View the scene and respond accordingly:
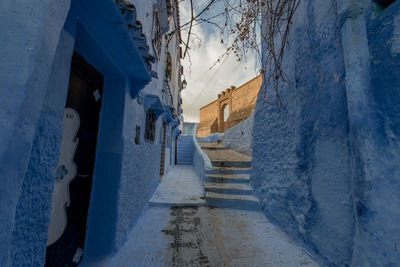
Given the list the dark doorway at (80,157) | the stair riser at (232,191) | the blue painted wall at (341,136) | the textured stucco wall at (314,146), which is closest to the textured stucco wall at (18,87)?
the dark doorway at (80,157)

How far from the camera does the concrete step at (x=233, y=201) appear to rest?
3958mm

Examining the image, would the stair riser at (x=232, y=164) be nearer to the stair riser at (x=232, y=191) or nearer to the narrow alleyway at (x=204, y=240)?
the stair riser at (x=232, y=191)

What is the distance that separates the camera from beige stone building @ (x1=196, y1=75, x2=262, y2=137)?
14195 mm

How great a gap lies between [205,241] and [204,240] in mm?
31

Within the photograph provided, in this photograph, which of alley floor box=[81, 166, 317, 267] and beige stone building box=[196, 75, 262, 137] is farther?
beige stone building box=[196, 75, 262, 137]

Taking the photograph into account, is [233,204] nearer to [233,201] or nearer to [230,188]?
[233,201]

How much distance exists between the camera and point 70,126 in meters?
1.83

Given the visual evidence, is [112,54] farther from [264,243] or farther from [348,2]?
[264,243]

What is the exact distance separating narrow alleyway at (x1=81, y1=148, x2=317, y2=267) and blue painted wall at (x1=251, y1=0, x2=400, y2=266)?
0.38 m

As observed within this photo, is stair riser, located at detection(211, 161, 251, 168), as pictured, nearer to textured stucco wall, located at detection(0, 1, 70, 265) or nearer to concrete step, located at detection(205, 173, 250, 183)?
concrete step, located at detection(205, 173, 250, 183)

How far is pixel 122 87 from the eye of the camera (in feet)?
8.10

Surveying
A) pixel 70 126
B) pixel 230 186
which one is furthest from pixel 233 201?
pixel 70 126

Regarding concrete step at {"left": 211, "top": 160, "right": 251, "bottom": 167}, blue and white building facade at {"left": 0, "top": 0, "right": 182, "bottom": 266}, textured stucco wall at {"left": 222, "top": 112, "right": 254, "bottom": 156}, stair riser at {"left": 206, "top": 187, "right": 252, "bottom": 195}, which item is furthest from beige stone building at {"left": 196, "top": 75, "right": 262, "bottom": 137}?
blue and white building facade at {"left": 0, "top": 0, "right": 182, "bottom": 266}

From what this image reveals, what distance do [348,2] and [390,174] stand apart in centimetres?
189
